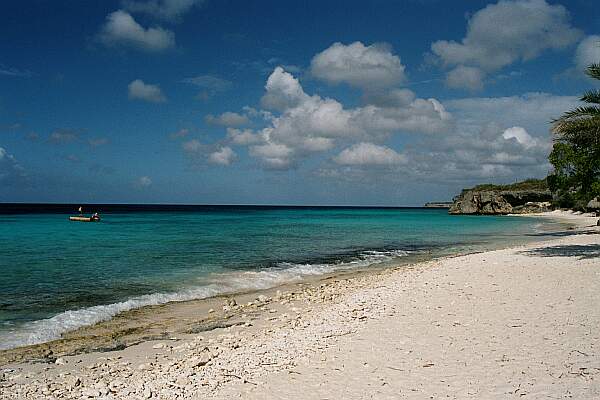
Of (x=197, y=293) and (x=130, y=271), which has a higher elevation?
(x=130, y=271)

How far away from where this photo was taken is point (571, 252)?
20.9 m

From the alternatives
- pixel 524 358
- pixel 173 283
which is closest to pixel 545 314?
pixel 524 358

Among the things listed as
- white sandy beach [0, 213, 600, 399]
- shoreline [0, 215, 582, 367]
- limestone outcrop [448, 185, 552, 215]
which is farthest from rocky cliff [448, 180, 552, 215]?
white sandy beach [0, 213, 600, 399]

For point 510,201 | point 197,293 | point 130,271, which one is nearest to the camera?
point 197,293

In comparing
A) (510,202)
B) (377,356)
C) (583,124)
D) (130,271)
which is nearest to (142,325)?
(377,356)

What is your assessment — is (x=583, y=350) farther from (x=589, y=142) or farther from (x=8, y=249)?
(x=8, y=249)

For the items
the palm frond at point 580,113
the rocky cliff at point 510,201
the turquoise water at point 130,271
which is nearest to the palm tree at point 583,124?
the palm frond at point 580,113


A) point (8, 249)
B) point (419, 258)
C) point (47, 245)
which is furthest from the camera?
point (47, 245)

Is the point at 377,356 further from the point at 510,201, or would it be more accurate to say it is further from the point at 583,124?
the point at 510,201

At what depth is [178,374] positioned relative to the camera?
7.58 meters

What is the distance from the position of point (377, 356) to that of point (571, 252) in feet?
57.5

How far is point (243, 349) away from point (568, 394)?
559 cm

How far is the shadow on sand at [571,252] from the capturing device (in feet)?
64.3

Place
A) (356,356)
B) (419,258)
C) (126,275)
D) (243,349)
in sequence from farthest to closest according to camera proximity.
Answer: (419,258), (126,275), (243,349), (356,356)
